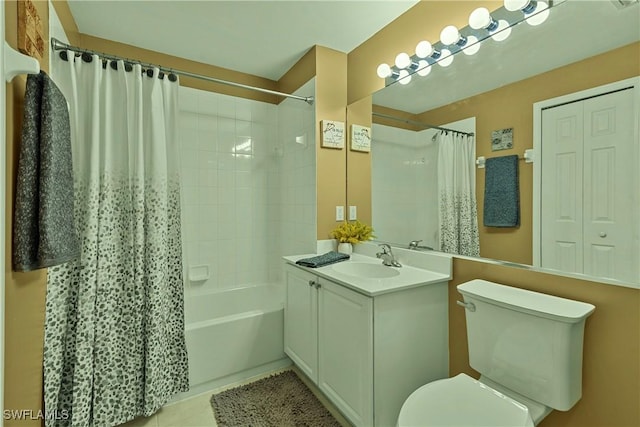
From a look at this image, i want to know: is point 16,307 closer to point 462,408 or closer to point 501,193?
point 462,408

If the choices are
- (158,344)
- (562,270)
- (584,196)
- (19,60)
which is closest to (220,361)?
(158,344)

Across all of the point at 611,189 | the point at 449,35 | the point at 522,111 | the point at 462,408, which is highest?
the point at 449,35

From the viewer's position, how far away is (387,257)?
5.91ft

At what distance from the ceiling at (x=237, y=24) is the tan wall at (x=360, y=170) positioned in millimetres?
504

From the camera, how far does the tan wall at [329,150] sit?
2199 millimetres

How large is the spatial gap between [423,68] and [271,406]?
229 cm

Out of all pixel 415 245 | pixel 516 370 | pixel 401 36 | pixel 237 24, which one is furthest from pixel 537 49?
pixel 237 24

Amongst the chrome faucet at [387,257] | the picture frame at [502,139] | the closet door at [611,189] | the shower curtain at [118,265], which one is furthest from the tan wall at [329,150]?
the closet door at [611,189]

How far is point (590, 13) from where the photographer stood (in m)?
1.10

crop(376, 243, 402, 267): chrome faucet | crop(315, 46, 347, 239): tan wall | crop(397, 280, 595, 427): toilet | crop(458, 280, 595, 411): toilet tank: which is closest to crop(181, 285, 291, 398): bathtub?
crop(315, 46, 347, 239): tan wall

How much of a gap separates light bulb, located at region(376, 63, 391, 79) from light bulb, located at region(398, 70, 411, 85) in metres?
0.09

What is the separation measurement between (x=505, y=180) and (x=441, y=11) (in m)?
1.08

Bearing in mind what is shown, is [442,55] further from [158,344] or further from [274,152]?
[158,344]

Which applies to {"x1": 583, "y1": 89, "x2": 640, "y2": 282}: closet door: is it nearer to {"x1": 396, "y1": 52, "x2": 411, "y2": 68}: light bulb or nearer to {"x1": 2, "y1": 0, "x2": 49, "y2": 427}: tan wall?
{"x1": 396, "y1": 52, "x2": 411, "y2": 68}: light bulb
